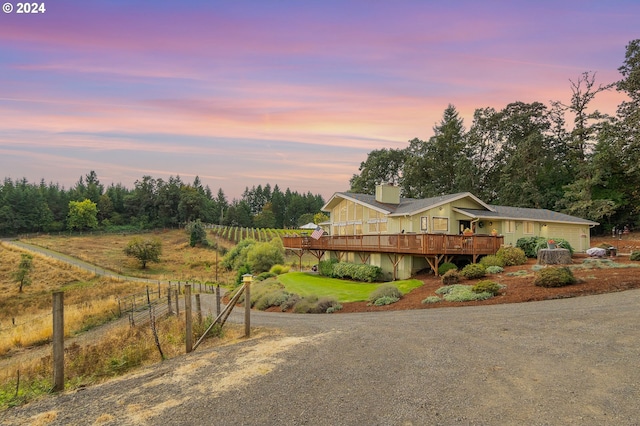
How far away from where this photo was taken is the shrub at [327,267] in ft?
100

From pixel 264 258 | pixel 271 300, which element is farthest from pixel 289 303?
pixel 264 258

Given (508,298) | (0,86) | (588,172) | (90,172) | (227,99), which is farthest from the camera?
(90,172)

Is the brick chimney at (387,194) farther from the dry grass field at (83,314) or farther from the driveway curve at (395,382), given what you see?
the driveway curve at (395,382)

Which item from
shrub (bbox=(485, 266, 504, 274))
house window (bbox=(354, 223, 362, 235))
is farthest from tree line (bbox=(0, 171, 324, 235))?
shrub (bbox=(485, 266, 504, 274))

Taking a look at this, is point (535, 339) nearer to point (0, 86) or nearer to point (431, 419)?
point (431, 419)

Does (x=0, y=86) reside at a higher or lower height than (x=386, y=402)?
higher

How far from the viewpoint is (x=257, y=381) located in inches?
267

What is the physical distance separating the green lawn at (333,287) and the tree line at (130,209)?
58374 millimetres

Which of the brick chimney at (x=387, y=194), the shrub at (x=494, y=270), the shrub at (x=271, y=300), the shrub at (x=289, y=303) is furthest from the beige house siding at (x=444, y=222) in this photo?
the shrub at (x=271, y=300)

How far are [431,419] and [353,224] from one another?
89.6 feet

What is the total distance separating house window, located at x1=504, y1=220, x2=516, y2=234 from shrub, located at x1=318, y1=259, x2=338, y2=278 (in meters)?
13.3

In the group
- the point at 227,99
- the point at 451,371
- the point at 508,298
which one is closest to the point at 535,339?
the point at 451,371

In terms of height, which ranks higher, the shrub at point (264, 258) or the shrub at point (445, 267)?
the shrub at point (445, 267)

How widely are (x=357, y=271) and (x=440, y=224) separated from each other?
7000 mm
